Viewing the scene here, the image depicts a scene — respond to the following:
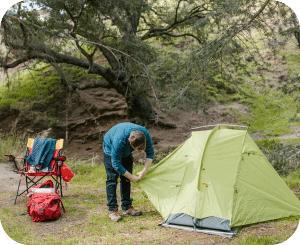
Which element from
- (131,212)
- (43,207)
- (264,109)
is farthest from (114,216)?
(264,109)

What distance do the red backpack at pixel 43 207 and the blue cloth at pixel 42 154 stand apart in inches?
42.5

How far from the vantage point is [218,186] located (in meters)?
3.70

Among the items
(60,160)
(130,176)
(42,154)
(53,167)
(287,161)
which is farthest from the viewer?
(287,161)

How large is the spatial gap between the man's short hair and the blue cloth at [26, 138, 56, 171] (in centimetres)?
216

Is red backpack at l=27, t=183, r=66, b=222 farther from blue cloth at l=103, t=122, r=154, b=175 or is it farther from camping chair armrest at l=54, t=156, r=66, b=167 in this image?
blue cloth at l=103, t=122, r=154, b=175

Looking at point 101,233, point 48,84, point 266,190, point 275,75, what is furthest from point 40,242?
point 275,75

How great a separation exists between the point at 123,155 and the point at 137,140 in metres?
0.45

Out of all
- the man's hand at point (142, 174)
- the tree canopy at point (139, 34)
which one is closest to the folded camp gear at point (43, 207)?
the man's hand at point (142, 174)

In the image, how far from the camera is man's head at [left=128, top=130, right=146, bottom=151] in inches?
138

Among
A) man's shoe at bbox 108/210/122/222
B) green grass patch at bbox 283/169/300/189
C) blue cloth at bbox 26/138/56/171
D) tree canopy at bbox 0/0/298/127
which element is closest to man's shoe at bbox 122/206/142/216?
man's shoe at bbox 108/210/122/222

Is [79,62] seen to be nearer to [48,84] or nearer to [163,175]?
[48,84]

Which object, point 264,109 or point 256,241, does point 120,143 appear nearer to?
point 256,241

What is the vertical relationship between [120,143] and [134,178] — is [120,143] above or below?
above

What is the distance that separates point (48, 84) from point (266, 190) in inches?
440
